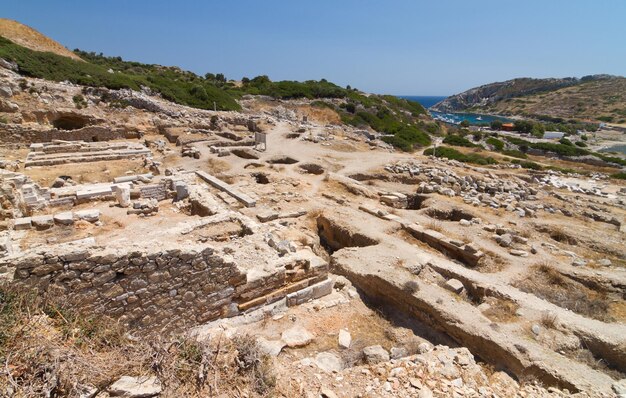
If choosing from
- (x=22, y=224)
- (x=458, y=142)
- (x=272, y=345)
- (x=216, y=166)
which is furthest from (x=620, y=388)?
(x=458, y=142)

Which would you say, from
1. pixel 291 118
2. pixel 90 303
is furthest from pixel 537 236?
pixel 291 118

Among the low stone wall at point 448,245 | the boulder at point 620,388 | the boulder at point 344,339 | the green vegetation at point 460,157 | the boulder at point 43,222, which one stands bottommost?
the green vegetation at point 460,157

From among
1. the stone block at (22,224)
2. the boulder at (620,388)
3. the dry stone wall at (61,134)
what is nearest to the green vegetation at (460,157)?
the boulder at (620,388)

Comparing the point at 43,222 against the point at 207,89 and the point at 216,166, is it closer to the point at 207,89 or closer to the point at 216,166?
the point at 216,166

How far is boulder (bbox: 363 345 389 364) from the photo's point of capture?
191 inches

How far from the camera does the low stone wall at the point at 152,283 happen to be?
4246 mm

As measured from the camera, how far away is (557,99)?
9550 centimetres

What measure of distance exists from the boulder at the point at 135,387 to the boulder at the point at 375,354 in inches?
122

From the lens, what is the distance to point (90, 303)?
14.7 feet

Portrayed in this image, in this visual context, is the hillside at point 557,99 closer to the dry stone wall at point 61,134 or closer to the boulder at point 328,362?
the dry stone wall at point 61,134

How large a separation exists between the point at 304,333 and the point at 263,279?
4.04ft

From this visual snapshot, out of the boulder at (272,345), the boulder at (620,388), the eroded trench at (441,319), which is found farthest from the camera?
the eroded trench at (441,319)

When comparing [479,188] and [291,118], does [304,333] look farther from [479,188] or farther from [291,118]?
[291,118]

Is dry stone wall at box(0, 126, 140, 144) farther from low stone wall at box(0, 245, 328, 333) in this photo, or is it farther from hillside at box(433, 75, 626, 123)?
hillside at box(433, 75, 626, 123)
